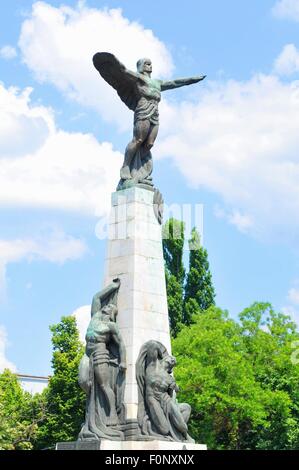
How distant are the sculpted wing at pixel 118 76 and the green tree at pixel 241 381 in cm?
1858

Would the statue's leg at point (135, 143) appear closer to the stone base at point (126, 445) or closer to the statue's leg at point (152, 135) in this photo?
the statue's leg at point (152, 135)

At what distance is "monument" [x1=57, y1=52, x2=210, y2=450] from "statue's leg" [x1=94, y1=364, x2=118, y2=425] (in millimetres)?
20

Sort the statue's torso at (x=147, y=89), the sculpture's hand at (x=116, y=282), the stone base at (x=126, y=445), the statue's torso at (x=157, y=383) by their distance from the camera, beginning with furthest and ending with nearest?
the statue's torso at (x=147, y=89) → the sculpture's hand at (x=116, y=282) → the statue's torso at (x=157, y=383) → the stone base at (x=126, y=445)

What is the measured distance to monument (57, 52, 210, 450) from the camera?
1612cm

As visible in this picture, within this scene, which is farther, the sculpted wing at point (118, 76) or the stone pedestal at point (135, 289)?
the sculpted wing at point (118, 76)

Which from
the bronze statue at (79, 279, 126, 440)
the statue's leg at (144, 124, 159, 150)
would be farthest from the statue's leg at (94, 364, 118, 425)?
the statue's leg at (144, 124, 159, 150)

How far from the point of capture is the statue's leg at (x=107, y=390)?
16234 mm

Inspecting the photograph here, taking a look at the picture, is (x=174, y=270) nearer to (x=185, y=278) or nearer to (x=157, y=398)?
(x=185, y=278)

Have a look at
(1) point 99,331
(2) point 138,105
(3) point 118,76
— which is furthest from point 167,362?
(3) point 118,76

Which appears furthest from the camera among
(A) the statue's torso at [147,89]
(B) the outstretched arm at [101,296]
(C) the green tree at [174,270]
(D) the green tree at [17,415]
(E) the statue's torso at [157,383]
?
(C) the green tree at [174,270]

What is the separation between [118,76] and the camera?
60.5 feet

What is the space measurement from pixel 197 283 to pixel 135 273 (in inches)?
1179

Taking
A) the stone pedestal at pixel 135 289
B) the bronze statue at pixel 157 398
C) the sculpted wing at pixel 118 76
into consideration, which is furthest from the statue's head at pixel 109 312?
the sculpted wing at pixel 118 76
